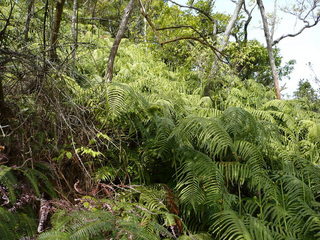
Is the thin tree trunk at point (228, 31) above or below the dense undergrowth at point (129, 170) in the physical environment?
above

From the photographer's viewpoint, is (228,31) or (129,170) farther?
(228,31)

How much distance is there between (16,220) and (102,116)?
136 centimetres

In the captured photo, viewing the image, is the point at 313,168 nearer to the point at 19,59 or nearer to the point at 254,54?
the point at 19,59

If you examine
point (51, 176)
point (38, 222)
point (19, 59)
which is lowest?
point (38, 222)

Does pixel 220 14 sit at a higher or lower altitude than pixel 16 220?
higher

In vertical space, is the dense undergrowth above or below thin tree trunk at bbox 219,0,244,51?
below

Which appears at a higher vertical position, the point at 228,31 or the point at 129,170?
the point at 228,31

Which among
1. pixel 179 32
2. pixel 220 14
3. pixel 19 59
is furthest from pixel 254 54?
pixel 19 59

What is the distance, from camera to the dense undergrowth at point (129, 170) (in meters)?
2.06

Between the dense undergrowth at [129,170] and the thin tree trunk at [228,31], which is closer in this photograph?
the dense undergrowth at [129,170]

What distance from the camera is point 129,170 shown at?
2.92 metres

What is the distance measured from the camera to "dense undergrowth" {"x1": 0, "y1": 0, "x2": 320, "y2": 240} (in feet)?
6.76

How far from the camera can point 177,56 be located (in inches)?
296

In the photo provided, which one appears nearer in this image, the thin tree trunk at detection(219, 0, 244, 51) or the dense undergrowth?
the dense undergrowth
